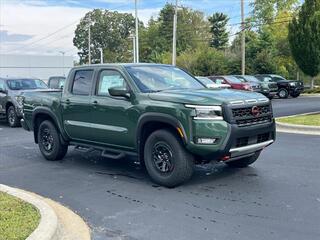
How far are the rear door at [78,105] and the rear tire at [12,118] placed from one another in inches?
308

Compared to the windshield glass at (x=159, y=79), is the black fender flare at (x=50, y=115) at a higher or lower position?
lower

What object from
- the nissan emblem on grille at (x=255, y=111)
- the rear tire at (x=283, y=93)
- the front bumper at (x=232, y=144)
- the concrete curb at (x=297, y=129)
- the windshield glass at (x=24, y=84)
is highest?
the windshield glass at (x=24, y=84)

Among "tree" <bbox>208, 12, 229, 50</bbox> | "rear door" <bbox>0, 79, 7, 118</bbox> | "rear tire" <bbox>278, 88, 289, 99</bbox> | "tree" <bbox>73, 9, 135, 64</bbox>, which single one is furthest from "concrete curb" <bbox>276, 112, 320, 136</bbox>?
"tree" <bbox>73, 9, 135, 64</bbox>

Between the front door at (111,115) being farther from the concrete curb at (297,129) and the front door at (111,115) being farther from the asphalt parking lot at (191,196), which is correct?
the concrete curb at (297,129)

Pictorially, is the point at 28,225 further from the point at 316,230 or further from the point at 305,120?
the point at 305,120

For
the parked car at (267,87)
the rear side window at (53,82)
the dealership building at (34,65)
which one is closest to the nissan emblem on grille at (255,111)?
the rear side window at (53,82)

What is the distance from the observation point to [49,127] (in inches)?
370

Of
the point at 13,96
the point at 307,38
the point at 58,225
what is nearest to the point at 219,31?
the point at 307,38

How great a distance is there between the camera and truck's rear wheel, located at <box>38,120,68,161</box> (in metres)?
9.33

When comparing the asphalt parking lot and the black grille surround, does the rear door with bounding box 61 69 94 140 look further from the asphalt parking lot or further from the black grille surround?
the black grille surround

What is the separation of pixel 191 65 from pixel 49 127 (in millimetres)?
40438

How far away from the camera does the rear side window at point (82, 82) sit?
850 cm

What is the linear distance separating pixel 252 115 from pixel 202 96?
31.6 inches

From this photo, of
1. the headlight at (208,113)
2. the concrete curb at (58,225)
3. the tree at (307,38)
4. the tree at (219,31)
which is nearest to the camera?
the concrete curb at (58,225)
